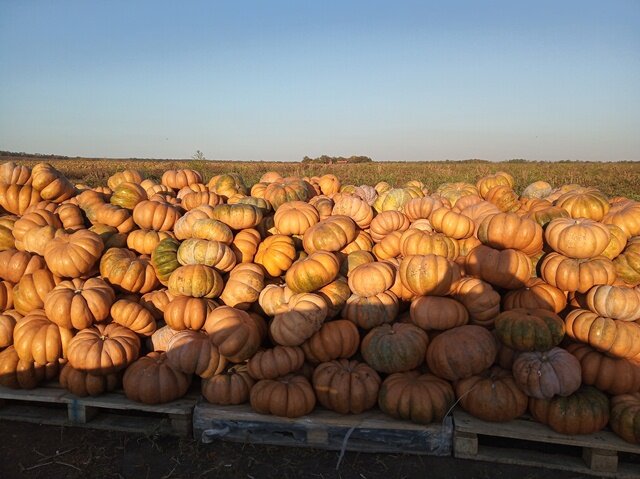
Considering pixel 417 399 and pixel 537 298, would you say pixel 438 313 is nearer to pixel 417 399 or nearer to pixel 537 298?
pixel 417 399

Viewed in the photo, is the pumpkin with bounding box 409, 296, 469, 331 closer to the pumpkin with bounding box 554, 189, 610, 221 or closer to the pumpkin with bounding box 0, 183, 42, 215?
the pumpkin with bounding box 554, 189, 610, 221

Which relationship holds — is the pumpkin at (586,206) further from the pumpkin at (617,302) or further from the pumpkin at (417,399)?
the pumpkin at (417,399)

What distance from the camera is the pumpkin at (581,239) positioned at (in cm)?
417

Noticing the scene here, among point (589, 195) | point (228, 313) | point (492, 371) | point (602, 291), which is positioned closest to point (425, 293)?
point (492, 371)

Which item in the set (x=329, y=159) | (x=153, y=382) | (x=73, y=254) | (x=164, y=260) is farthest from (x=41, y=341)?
(x=329, y=159)

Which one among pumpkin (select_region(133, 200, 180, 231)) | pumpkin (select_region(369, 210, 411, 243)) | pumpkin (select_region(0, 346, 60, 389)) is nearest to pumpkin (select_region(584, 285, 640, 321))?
pumpkin (select_region(369, 210, 411, 243))

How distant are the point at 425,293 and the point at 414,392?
95 centimetres

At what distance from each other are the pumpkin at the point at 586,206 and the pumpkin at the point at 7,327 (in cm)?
594

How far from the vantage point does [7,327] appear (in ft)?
14.9

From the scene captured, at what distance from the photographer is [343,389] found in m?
3.85

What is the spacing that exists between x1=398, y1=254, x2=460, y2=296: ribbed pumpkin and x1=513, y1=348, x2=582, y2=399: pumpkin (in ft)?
3.00

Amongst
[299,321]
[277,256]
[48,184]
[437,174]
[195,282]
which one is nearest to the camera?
[299,321]

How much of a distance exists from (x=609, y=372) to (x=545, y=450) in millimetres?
842

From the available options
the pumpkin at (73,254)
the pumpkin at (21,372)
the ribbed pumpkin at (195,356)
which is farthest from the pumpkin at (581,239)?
the pumpkin at (21,372)
